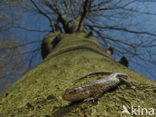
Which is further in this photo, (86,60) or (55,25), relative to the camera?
(55,25)

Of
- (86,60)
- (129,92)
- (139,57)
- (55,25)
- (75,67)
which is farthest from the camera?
(55,25)


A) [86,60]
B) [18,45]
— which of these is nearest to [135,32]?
[86,60]

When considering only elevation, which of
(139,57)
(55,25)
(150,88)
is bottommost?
(139,57)

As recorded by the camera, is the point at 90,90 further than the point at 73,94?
Yes

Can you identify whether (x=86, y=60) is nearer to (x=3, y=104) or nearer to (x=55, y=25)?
(x=3, y=104)

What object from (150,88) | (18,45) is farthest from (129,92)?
(18,45)

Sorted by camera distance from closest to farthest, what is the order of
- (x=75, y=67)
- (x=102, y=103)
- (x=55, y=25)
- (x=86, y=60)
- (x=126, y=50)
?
(x=102, y=103) → (x=75, y=67) → (x=86, y=60) → (x=126, y=50) → (x=55, y=25)

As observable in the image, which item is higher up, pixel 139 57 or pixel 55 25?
pixel 55 25
